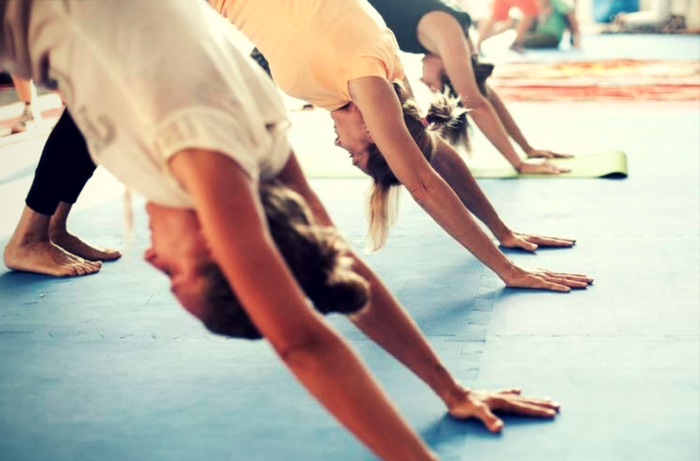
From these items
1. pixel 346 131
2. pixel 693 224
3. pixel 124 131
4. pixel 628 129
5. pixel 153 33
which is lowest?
pixel 628 129

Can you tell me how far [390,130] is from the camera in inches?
104

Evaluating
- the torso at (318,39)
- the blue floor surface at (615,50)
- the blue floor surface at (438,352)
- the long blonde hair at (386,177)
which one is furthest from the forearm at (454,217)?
the blue floor surface at (615,50)

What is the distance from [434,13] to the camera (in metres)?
3.80

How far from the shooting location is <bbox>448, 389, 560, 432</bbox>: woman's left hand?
2.05m

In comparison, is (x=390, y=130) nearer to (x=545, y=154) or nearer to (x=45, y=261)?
(x=45, y=261)

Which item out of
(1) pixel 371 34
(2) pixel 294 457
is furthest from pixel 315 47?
(2) pixel 294 457

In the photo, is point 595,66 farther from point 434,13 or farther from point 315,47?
point 315,47

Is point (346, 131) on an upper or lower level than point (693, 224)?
upper

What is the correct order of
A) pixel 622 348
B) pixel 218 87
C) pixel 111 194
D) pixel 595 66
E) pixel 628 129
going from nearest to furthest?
pixel 218 87 → pixel 622 348 → pixel 111 194 → pixel 628 129 → pixel 595 66

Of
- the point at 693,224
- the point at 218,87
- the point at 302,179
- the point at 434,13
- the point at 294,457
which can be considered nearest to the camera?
the point at 218,87

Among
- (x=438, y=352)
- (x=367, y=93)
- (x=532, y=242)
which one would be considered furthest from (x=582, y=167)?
(x=438, y=352)

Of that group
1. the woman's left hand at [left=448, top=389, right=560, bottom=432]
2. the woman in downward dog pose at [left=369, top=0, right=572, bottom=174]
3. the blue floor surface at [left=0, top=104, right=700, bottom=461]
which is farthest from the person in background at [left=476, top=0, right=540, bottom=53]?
the woman's left hand at [left=448, top=389, right=560, bottom=432]

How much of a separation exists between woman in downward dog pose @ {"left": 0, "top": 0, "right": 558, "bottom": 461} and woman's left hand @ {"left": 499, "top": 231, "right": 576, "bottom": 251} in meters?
1.78

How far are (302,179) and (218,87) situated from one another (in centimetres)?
40
